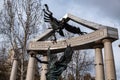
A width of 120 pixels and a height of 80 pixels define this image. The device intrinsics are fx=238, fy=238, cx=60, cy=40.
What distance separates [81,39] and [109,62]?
2801 millimetres

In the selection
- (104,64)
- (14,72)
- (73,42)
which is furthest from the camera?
(14,72)

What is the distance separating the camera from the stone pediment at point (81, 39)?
1362cm

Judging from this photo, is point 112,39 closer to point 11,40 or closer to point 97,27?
point 97,27

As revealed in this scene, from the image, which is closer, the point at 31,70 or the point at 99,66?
the point at 99,66

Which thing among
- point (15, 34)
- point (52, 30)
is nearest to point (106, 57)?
point (52, 30)

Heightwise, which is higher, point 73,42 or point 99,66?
point 73,42

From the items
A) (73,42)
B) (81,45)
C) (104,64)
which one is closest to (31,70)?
(73,42)

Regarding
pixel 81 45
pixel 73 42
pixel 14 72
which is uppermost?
pixel 73 42

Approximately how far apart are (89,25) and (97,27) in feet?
1.79

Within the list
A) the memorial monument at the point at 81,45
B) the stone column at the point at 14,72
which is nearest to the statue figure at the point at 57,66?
the memorial monument at the point at 81,45

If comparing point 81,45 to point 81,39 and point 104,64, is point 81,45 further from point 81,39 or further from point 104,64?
point 104,64

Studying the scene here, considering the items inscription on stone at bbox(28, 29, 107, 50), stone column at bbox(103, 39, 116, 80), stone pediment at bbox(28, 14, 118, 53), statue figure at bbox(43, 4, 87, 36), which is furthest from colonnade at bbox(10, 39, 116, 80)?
statue figure at bbox(43, 4, 87, 36)

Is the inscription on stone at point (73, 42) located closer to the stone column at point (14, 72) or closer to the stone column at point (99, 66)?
the stone column at point (99, 66)

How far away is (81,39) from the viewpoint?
48.5 ft
